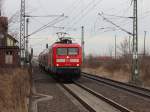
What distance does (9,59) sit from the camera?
52.4m

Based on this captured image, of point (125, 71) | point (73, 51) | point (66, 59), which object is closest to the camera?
point (66, 59)

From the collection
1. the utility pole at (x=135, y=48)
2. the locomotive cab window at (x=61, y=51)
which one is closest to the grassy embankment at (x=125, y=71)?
the utility pole at (x=135, y=48)

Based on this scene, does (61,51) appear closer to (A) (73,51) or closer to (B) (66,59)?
(B) (66,59)

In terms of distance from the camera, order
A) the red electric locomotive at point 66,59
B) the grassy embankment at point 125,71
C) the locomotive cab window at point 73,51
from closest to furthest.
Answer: the red electric locomotive at point 66,59 < the locomotive cab window at point 73,51 < the grassy embankment at point 125,71

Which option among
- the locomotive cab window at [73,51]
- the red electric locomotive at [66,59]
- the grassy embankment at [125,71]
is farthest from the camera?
the grassy embankment at [125,71]

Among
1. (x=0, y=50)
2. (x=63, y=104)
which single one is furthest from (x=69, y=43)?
(x=0, y=50)

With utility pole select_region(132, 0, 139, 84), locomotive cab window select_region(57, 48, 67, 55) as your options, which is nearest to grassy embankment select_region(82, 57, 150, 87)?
utility pole select_region(132, 0, 139, 84)

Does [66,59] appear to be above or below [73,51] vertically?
below

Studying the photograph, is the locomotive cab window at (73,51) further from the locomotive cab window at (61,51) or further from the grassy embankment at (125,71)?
the grassy embankment at (125,71)

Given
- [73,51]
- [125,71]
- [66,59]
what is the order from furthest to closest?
[125,71], [73,51], [66,59]

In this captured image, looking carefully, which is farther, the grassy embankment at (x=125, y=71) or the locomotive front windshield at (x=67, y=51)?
the grassy embankment at (x=125, y=71)

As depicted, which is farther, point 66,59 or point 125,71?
point 125,71

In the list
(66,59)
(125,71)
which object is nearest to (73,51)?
(66,59)

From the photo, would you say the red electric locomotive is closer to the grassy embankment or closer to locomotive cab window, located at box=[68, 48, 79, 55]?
locomotive cab window, located at box=[68, 48, 79, 55]
